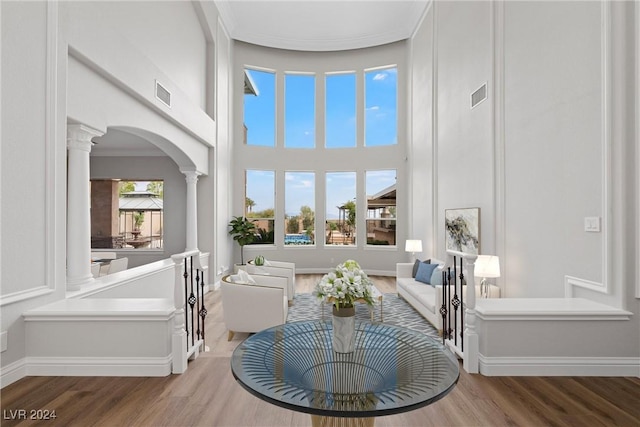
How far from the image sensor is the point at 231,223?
27.0 ft

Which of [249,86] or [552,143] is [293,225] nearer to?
[249,86]

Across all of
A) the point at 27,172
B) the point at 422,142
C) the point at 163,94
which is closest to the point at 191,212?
the point at 163,94

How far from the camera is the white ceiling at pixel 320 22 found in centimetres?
752

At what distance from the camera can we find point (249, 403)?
2443 mm

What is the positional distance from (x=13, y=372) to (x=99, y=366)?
0.59 meters

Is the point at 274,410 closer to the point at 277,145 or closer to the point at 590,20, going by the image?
the point at 590,20

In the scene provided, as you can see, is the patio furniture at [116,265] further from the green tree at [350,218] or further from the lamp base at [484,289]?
the lamp base at [484,289]

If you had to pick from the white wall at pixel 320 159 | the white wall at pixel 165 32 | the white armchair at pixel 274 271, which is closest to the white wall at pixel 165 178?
the white wall at pixel 320 159

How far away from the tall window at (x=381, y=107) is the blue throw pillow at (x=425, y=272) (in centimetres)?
407

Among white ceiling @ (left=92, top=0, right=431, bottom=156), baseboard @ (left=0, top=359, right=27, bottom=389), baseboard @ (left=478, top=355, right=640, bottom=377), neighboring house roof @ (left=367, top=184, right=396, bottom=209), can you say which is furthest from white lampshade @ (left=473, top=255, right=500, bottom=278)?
white ceiling @ (left=92, top=0, right=431, bottom=156)

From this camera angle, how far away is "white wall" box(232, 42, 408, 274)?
8.78 m

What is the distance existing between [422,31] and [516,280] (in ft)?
19.0

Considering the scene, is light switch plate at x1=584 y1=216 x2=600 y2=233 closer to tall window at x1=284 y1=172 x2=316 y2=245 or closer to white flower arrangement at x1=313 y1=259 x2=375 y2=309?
white flower arrangement at x1=313 y1=259 x2=375 y2=309

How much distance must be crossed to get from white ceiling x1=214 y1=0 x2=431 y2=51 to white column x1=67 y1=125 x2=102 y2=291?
5057mm
